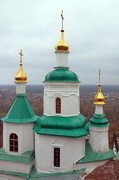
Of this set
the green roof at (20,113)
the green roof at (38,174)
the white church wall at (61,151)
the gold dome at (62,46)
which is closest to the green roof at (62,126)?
the white church wall at (61,151)

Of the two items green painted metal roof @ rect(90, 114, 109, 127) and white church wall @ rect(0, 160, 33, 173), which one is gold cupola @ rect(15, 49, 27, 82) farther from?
green painted metal roof @ rect(90, 114, 109, 127)

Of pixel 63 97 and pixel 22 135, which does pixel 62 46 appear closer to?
pixel 63 97

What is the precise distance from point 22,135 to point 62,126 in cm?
322

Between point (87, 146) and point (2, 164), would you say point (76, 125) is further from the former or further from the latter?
point (2, 164)

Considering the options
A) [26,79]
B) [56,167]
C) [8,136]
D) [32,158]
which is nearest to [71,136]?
[56,167]

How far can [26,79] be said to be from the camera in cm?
1436

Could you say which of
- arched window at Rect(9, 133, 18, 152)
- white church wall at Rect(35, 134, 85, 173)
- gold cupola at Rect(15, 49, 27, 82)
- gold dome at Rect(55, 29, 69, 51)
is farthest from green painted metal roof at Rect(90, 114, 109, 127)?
gold cupola at Rect(15, 49, 27, 82)

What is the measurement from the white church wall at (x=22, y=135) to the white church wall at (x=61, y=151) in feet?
4.06

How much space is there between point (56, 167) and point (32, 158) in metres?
1.97

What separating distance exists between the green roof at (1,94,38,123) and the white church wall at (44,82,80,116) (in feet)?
5.17

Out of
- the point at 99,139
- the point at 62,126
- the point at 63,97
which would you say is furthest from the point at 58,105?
the point at 99,139

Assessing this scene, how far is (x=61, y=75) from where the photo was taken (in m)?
12.2

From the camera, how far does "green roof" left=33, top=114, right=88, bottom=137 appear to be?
11438 millimetres

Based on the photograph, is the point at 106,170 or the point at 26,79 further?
the point at 26,79
